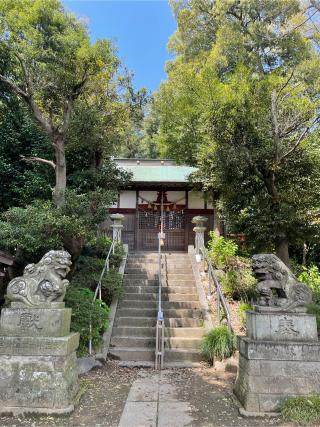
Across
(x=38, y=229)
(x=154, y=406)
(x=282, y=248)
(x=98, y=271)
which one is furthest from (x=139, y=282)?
(x=154, y=406)

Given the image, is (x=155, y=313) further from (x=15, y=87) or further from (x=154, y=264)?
(x=15, y=87)

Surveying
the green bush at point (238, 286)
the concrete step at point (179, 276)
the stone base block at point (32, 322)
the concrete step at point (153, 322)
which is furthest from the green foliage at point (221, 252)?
the stone base block at point (32, 322)

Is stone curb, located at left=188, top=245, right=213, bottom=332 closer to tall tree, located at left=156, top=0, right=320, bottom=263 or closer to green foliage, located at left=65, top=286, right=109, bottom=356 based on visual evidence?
tall tree, located at left=156, top=0, right=320, bottom=263

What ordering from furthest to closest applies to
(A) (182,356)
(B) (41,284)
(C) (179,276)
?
(C) (179,276) → (A) (182,356) → (B) (41,284)

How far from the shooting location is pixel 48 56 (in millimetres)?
9523

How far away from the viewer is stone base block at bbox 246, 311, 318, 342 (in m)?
5.12

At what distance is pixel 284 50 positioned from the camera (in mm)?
18328

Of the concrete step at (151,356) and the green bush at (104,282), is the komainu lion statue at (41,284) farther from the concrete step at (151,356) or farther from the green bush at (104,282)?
the green bush at (104,282)

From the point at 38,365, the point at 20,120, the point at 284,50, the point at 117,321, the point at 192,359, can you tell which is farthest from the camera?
the point at 284,50

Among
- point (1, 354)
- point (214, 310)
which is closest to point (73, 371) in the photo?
point (1, 354)

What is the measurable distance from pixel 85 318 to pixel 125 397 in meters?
2.13

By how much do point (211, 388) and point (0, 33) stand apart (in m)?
9.64

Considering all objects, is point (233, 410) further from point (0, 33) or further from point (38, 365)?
point (0, 33)

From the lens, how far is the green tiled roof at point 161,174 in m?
16.2
